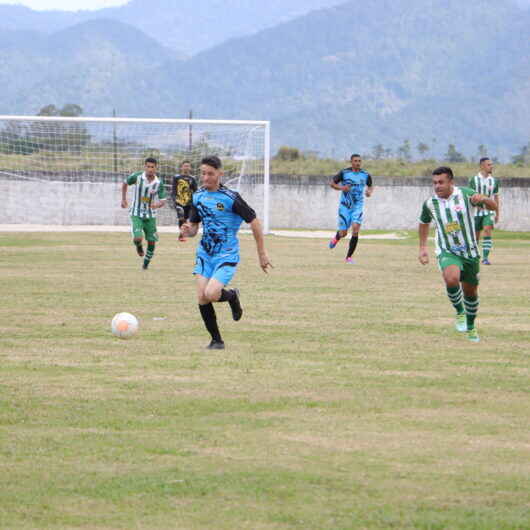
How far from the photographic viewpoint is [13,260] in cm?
2206

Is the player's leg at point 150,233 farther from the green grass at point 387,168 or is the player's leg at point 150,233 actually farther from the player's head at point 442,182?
the green grass at point 387,168

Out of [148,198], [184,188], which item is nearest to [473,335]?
[148,198]

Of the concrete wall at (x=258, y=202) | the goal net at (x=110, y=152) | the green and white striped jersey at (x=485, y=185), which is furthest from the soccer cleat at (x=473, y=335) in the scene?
the concrete wall at (x=258, y=202)

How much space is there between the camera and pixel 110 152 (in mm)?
39250

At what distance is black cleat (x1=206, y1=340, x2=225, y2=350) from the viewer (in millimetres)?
10977

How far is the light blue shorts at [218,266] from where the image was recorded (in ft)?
36.4

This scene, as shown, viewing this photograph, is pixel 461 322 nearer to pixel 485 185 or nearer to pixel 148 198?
pixel 148 198

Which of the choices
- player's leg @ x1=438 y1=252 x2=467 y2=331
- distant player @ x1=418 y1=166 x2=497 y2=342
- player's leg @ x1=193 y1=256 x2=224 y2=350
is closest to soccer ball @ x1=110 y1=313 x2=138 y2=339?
player's leg @ x1=193 y1=256 x2=224 y2=350

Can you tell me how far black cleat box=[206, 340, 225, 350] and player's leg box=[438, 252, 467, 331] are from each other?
254 centimetres

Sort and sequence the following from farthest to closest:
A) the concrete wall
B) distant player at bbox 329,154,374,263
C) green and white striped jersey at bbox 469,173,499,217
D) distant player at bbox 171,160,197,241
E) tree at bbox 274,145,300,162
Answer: tree at bbox 274,145,300,162 < the concrete wall < distant player at bbox 171,160,197,241 < distant player at bbox 329,154,374,263 < green and white striped jersey at bbox 469,173,499,217

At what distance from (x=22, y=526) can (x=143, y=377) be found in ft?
12.7

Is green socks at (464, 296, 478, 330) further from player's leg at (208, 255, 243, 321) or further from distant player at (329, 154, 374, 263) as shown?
distant player at (329, 154, 374, 263)

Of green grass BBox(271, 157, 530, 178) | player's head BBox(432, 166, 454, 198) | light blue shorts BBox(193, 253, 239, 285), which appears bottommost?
green grass BBox(271, 157, 530, 178)

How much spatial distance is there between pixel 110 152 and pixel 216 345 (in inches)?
1141
